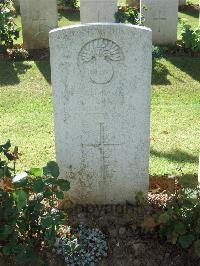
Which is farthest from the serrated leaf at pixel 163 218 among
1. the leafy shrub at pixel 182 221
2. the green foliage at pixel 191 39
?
the green foliage at pixel 191 39

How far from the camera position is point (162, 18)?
1007 cm

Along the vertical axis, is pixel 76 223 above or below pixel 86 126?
below

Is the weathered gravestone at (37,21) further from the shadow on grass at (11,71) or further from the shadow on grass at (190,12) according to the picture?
the shadow on grass at (190,12)

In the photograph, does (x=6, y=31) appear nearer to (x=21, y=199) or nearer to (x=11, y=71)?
(x=11, y=71)

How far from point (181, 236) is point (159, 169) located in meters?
1.69

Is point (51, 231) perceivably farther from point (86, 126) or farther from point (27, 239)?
point (86, 126)

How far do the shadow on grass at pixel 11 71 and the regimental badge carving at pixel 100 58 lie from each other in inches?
173

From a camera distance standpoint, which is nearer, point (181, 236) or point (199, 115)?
point (181, 236)

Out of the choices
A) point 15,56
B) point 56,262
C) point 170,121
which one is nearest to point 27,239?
point 56,262

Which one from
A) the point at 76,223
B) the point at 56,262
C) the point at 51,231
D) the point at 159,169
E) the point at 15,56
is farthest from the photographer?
the point at 15,56

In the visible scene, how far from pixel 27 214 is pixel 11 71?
17.3 feet

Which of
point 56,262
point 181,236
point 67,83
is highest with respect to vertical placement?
point 67,83

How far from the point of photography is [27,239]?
403cm

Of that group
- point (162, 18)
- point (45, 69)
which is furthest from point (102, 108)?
point (162, 18)
